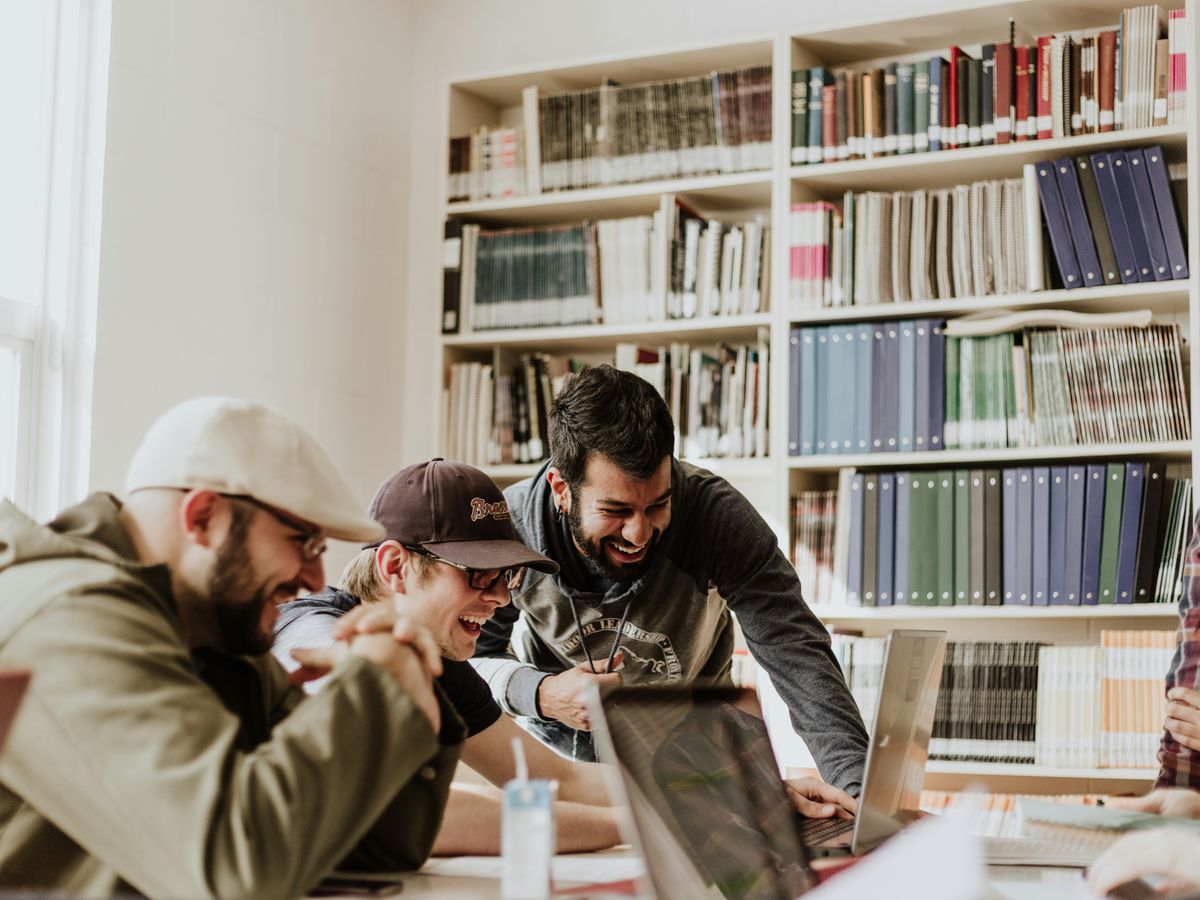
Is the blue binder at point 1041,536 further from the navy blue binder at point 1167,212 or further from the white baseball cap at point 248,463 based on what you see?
the white baseball cap at point 248,463

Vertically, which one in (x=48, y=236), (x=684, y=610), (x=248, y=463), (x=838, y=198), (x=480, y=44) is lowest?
(x=684, y=610)

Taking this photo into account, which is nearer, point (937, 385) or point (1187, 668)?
point (1187, 668)

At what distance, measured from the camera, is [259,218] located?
347 cm

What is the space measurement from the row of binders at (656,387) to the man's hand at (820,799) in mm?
1703

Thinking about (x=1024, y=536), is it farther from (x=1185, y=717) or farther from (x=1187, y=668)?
(x=1185, y=717)

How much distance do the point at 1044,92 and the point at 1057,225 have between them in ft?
1.09

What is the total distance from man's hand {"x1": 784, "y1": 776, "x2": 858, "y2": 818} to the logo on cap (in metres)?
0.59

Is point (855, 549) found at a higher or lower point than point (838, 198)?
lower

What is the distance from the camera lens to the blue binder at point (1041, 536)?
3.13 m

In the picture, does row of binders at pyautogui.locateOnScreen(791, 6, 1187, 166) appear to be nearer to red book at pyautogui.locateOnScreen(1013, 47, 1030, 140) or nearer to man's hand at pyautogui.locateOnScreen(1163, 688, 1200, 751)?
red book at pyautogui.locateOnScreen(1013, 47, 1030, 140)

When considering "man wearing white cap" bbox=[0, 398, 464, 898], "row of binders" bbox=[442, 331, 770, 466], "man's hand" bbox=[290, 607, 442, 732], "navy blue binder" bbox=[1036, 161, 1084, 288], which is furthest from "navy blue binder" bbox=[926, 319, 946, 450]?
"man's hand" bbox=[290, 607, 442, 732]

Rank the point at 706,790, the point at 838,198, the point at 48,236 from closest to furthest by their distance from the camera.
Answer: the point at 706,790, the point at 48,236, the point at 838,198

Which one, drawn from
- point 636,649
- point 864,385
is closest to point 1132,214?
point 864,385

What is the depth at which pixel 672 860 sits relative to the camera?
4.06ft
